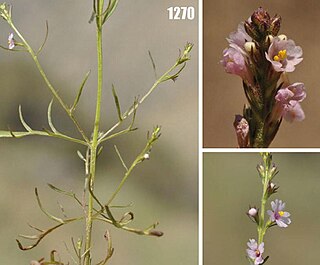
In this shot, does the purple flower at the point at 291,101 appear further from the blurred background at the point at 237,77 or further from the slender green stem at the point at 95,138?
the slender green stem at the point at 95,138

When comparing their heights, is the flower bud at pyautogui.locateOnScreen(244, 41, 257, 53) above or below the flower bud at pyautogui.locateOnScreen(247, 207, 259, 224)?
above

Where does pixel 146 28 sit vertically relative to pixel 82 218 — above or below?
above

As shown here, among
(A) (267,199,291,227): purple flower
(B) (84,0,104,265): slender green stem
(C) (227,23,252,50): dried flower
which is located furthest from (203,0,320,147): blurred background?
(B) (84,0,104,265): slender green stem

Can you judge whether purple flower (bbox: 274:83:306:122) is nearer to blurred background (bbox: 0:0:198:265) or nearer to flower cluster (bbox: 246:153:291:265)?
flower cluster (bbox: 246:153:291:265)

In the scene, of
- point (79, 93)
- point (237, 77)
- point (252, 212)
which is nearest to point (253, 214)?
point (252, 212)

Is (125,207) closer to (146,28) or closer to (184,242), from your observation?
(184,242)

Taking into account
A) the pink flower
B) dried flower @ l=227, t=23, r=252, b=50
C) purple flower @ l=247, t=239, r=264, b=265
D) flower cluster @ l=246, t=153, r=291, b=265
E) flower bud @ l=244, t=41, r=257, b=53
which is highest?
dried flower @ l=227, t=23, r=252, b=50

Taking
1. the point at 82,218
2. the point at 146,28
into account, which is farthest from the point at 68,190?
the point at 146,28
